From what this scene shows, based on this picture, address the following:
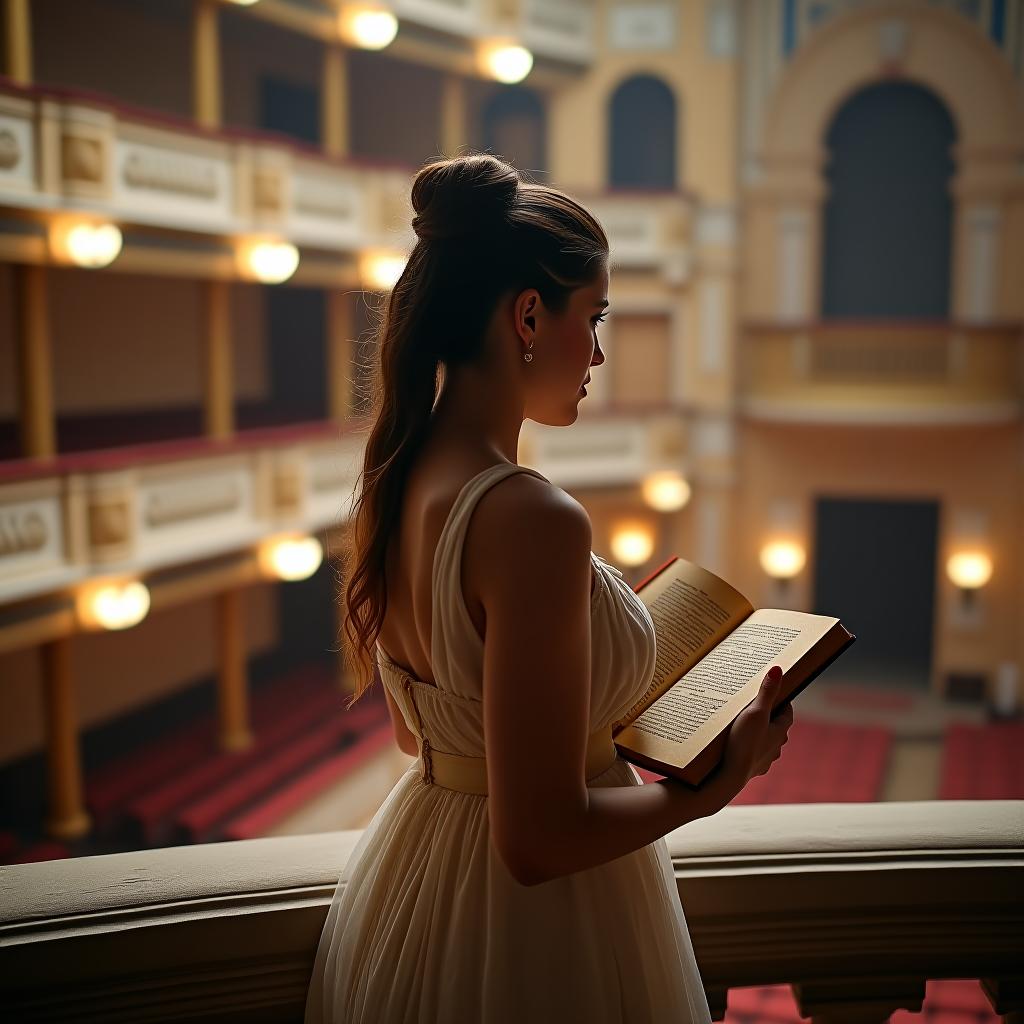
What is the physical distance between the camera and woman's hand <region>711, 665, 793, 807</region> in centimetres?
144

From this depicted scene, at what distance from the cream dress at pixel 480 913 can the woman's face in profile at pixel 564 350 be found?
0.16 m

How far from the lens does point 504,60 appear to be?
44.9 feet

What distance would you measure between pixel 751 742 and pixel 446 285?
683mm

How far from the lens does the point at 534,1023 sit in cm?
143

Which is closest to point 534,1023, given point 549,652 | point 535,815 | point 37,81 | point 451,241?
point 535,815

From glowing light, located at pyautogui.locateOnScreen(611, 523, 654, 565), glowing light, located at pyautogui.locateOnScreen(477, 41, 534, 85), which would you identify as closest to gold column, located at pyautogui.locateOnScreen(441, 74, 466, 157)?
glowing light, located at pyautogui.locateOnScreen(477, 41, 534, 85)

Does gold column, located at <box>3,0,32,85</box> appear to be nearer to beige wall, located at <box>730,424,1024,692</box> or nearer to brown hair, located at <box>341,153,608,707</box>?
brown hair, located at <box>341,153,608,707</box>

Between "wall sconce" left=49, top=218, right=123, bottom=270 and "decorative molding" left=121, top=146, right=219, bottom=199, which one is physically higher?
"decorative molding" left=121, top=146, right=219, bottom=199

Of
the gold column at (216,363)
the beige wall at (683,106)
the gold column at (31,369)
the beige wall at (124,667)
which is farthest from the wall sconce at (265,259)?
the beige wall at (683,106)

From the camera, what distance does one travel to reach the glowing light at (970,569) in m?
14.6

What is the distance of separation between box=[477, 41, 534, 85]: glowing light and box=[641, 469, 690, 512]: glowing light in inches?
195

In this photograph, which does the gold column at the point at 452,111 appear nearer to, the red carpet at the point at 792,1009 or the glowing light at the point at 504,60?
the glowing light at the point at 504,60

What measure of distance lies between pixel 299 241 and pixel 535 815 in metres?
10.4

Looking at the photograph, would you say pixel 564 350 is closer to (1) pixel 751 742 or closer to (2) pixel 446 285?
(2) pixel 446 285
